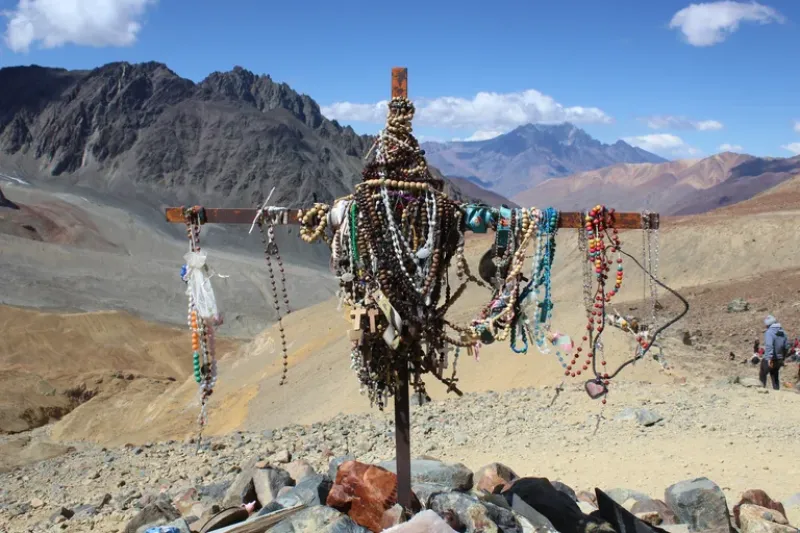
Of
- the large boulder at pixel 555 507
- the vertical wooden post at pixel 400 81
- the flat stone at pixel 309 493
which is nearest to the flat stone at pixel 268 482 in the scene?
the flat stone at pixel 309 493

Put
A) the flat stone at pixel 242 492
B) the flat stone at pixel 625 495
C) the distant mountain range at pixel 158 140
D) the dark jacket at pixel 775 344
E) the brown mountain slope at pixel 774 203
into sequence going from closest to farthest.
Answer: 1. the flat stone at pixel 242 492
2. the flat stone at pixel 625 495
3. the dark jacket at pixel 775 344
4. the brown mountain slope at pixel 774 203
5. the distant mountain range at pixel 158 140

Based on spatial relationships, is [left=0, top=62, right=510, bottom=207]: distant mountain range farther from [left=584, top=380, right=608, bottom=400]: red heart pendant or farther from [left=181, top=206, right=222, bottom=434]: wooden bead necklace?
[left=584, top=380, right=608, bottom=400]: red heart pendant

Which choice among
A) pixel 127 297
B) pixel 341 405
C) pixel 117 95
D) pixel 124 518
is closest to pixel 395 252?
pixel 124 518

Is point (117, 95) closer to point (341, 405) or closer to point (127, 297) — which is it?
point (127, 297)

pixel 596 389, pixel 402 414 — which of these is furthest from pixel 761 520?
pixel 402 414

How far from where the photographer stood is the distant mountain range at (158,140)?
2306 inches

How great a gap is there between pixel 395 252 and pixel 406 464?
129 cm

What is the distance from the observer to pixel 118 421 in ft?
52.2

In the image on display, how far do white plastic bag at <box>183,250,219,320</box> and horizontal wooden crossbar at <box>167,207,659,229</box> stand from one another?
25cm

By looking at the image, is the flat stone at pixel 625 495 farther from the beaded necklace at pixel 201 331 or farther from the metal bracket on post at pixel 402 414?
the beaded necklace at pixel 201 331

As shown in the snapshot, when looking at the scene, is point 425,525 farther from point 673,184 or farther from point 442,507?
point 673,184

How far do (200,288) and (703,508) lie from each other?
156 inches

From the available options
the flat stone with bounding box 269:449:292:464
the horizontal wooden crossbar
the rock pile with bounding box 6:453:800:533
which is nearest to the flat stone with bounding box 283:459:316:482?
the rock pile with bounding box 6:453:800:533

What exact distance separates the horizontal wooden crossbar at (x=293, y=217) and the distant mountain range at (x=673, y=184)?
274ft
